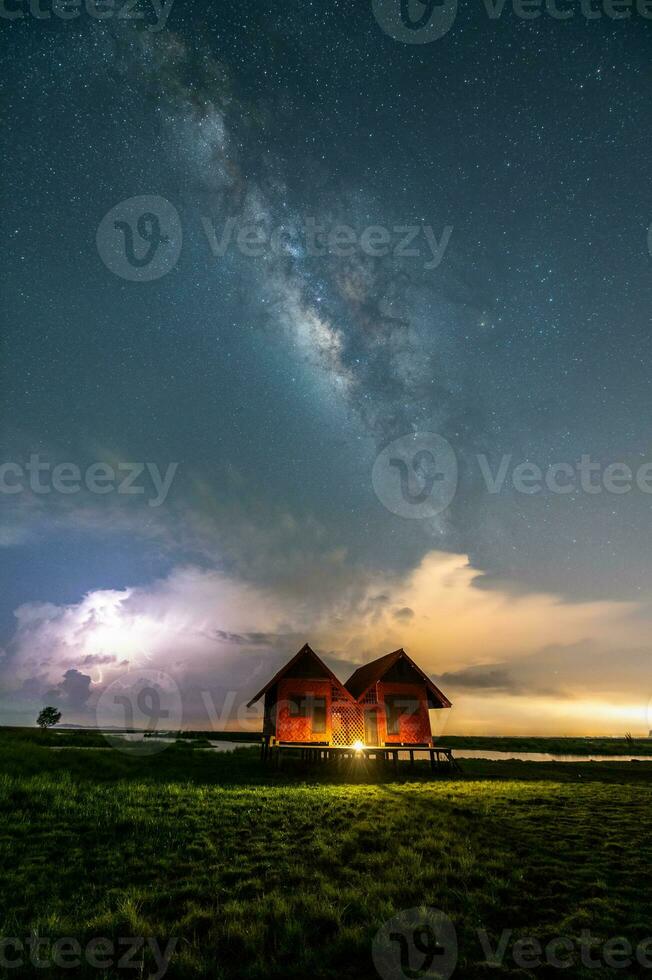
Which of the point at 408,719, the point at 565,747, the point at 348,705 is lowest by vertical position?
the point at 565,747

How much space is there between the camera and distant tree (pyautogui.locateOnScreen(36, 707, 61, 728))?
3334 inches

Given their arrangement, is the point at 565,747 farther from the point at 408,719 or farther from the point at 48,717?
the point at 48,717

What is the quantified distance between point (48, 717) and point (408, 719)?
8487cm

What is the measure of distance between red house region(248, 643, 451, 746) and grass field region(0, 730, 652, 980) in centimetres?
1089

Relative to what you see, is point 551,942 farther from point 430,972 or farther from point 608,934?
point 430,972

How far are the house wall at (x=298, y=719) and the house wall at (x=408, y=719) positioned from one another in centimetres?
307

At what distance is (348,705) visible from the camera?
25.9 m

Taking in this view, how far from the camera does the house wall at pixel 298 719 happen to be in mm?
24375

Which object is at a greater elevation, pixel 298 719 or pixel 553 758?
pixel 298 719

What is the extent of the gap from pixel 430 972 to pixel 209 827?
665 cm

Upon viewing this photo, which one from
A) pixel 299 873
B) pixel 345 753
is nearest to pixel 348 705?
pixel 345 753

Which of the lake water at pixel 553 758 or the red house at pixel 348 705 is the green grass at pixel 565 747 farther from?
the red house at pixel 348 705

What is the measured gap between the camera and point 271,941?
502 cm

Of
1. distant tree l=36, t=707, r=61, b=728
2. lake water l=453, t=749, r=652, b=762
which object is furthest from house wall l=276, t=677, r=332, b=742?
distant tree l=36, t=707, r=61, b=728
